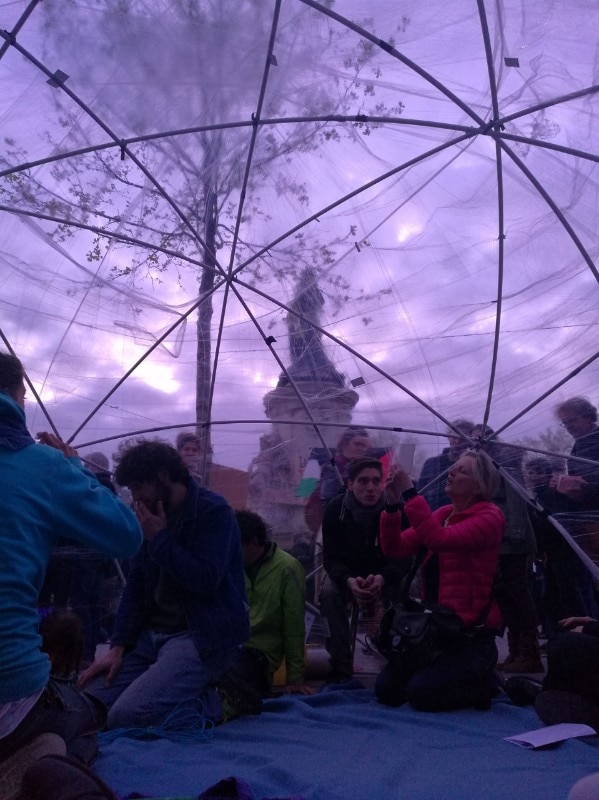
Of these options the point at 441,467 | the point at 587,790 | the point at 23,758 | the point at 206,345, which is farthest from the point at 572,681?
the point at 206,345

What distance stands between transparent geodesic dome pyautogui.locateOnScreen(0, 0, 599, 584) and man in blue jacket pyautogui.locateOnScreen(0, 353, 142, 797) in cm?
436

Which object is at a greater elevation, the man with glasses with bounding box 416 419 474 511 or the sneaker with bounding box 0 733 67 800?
the man with glasses with bounding box 416 419 474 511

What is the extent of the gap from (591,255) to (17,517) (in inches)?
240

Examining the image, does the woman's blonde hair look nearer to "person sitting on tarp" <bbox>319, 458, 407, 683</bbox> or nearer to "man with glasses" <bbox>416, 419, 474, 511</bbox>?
"person sitting on tarp" <bbox>319, 458, 407, 683</bbox>

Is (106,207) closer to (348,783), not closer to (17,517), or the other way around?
(17,517)

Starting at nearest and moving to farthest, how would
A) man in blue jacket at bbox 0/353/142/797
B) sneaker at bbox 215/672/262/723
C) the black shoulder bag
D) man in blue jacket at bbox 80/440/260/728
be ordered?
man in blue jacket at bbox 0/353/142/797
man in blue jacket at bbox 80/440/260/728
sneaker at bbox 215/672/262/723
the black shoulder bag

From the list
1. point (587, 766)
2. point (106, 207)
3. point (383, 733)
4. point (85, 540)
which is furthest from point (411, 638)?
point (106, 207)

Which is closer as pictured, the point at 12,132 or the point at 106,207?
the point at 12,132

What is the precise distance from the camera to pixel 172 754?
4.65m

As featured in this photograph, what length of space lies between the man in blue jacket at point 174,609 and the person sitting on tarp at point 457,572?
1.29 metres

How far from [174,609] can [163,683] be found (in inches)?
24.3

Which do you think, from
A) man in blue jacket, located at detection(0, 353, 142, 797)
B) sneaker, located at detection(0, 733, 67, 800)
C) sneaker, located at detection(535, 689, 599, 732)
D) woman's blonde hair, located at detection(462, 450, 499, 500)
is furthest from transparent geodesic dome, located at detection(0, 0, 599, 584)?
sneaker, located at detection(0, 733, 67, 800)

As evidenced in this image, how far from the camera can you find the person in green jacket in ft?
21.1

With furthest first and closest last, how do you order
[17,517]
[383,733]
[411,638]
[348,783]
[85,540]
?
[411,638], [383,733], [348,783], [85,540], [17,517]
